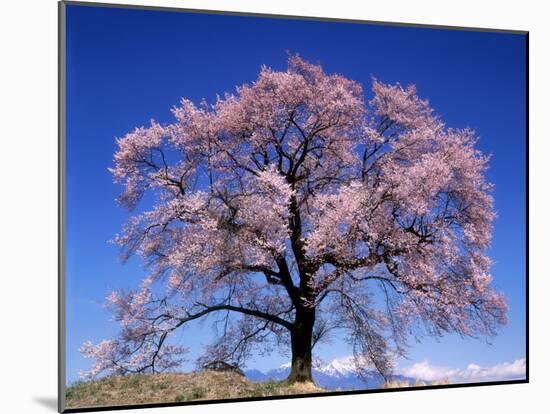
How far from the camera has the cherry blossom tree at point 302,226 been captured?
20.5ft

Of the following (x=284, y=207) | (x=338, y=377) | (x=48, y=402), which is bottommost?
(x=48, y=402)

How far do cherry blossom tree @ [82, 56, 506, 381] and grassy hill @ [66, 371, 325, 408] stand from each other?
92 mm

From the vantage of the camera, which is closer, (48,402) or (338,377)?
(48,402)

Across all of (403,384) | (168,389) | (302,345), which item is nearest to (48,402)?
(168,389)

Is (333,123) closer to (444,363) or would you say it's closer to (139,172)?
(139,172)

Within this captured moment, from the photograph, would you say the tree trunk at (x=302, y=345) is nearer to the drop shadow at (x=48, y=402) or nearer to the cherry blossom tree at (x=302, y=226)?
the cherry blossom tree at (x=302, y=226)

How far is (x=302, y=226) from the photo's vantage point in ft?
21.4

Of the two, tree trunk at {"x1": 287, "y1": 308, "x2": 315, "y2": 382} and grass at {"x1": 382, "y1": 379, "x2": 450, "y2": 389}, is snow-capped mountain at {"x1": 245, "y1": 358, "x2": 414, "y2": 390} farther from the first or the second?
grass at {"x1": 382, "y1": 379, "x2": 450, "y2": 389}

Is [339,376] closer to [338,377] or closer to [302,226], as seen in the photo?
[338,377]

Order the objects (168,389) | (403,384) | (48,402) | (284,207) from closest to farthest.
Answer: (48,402), (168,389), (284,207), (403,384)

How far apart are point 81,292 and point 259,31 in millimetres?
2326

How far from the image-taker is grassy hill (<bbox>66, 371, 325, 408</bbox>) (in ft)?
19.7

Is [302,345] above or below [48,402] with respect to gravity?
above

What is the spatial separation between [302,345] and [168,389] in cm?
106
